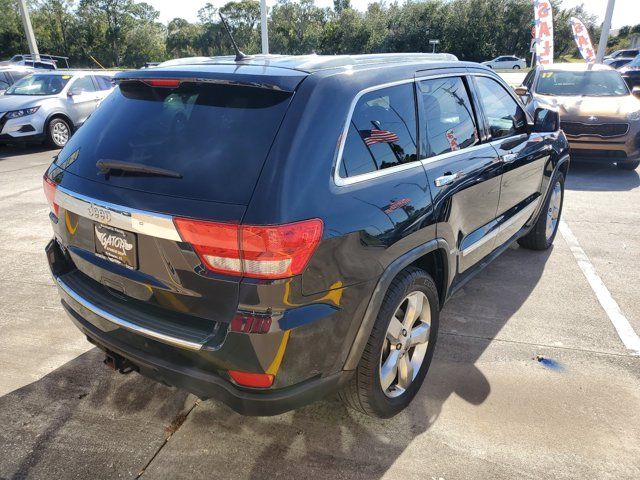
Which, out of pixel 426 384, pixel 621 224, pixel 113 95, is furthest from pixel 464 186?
pixel 621 224

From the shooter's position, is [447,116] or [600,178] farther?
[600,178]

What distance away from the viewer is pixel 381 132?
236 centimetres

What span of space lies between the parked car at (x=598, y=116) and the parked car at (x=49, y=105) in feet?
26.9

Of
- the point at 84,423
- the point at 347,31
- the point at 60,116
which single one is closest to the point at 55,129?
the point at 60,116

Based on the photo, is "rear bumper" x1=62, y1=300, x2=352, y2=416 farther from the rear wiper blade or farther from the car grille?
the car grille

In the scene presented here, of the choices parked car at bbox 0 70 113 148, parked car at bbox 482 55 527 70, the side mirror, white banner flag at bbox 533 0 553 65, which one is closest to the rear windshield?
the side mirror

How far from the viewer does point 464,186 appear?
2887mm

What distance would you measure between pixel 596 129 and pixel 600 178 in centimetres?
83

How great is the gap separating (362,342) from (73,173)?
5.20 ft

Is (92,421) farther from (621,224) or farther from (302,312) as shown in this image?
(621,224)

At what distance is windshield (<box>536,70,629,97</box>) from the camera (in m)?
8.76

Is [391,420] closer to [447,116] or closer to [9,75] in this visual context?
[447,116]

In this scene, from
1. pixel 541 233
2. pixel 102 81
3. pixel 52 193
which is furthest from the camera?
pixel 102 81

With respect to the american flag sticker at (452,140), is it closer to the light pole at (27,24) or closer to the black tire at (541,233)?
the black tire at (541,233)
